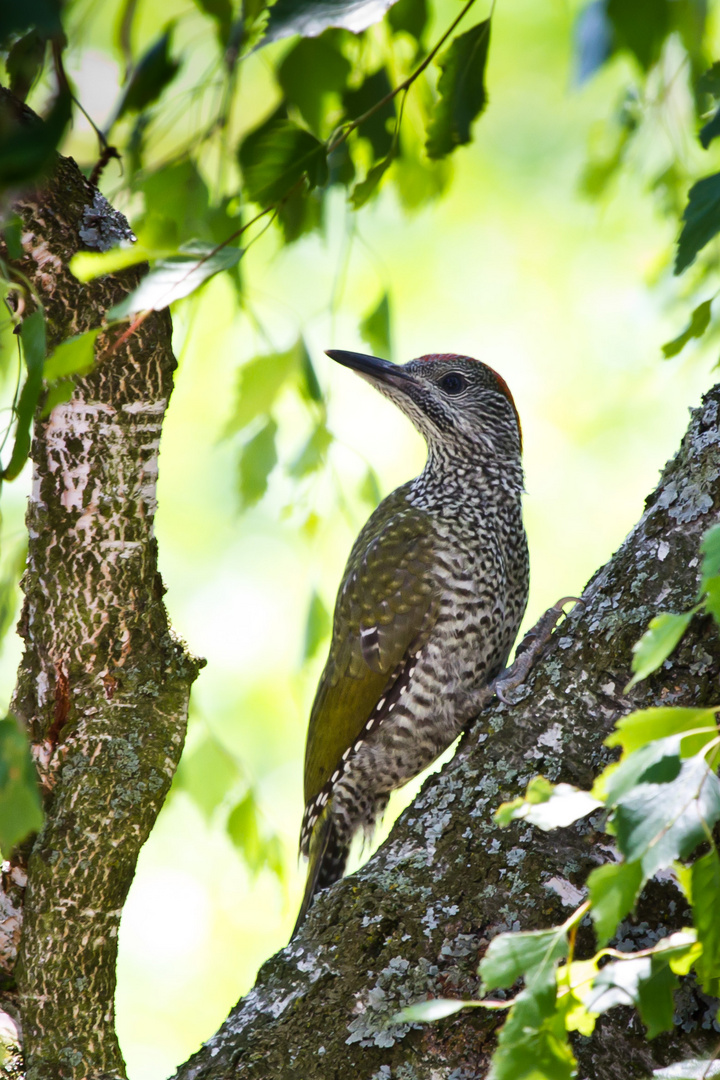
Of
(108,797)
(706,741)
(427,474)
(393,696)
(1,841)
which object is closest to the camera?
(706,741)

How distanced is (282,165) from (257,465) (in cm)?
96

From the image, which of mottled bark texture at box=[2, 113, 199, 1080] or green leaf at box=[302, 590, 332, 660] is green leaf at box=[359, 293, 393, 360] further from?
green leaf at box=[302, 590, 332, 660]

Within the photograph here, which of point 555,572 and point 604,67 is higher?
point 555,572

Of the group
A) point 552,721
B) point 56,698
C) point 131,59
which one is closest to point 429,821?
point 552,721

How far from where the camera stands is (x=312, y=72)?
161 centimetres

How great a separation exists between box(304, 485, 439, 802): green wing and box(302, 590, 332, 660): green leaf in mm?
262

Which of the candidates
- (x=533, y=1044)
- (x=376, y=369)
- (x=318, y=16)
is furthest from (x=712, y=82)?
(x=376, y=369)

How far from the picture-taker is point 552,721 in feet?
5.83

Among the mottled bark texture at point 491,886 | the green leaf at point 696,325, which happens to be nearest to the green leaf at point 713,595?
the green leaf at point 696,325

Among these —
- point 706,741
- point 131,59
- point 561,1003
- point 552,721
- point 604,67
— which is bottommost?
point 561,1003

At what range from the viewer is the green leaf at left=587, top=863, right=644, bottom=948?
2.65 feet

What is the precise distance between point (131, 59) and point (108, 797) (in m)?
1.31

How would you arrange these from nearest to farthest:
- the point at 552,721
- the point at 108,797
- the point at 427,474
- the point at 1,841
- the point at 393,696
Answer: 1. the point at 1,841
2. the point at 552,721
3. the point at 108,797
4. the point at 393,696
5. the point at 427,474

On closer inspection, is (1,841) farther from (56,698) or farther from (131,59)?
(131,59)
